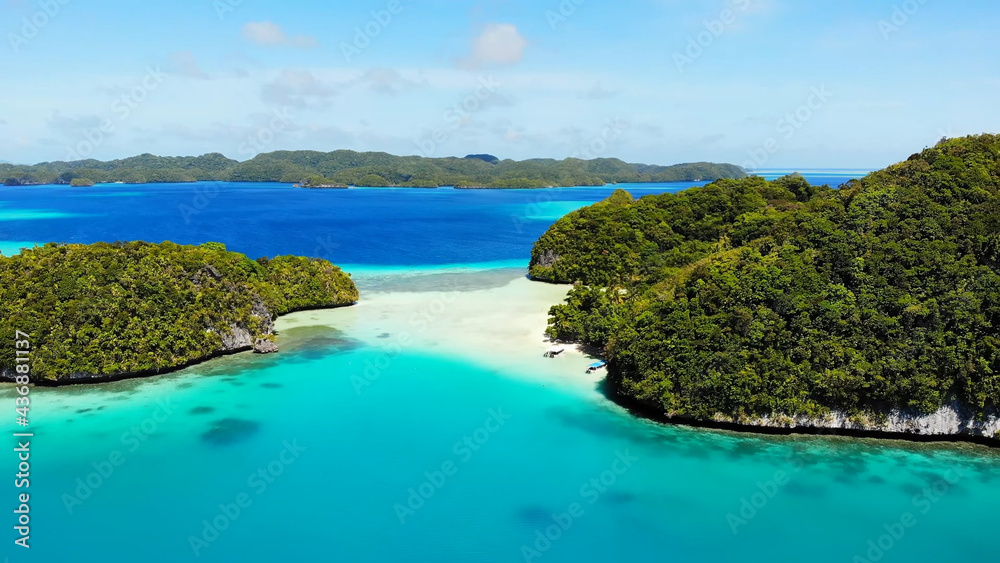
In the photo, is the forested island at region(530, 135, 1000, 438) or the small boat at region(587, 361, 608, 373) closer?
the forested island at region(530, 135, 1000, 438)

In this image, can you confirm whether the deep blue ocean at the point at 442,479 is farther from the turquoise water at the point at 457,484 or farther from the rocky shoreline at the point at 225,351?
the rocky shoreline at the point at 225,351

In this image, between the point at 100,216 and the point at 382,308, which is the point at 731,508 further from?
the point at 100,216

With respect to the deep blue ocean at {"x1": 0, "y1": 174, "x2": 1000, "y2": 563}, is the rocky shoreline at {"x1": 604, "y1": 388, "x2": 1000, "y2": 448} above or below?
above

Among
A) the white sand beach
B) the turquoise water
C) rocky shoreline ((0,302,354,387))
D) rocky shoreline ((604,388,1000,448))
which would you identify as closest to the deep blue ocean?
the turquoise water

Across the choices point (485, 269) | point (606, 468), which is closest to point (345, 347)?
point (606, 468)

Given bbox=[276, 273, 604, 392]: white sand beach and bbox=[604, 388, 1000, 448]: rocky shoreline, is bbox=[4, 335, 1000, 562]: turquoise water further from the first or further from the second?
bbox=[276, 273, 604, 392]: white sand beach

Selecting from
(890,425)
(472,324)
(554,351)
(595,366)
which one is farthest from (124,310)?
(890,425)

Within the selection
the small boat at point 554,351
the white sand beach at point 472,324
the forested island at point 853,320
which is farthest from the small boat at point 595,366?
the small boat at point 554,351
